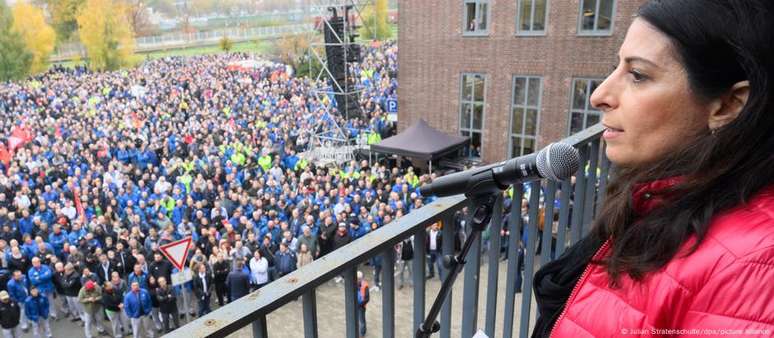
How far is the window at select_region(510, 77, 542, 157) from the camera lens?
17812 millimetres

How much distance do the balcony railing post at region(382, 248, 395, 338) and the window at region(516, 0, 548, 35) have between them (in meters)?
17.0

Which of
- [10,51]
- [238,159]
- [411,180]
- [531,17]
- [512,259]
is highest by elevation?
[531,17]

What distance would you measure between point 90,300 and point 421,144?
9721mm

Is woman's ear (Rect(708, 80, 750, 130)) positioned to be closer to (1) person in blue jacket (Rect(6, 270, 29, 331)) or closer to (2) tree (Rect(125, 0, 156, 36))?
(1) person in blue jacket (Rect(6, 270, 29, 331))

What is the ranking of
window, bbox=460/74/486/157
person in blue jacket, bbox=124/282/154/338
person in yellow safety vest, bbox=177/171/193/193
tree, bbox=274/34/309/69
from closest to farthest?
person in blue jacket, bbox=124/282/154/338
person in yellow safety vest, bbox=177/171/193/193
window, bbox=460/74/486/157
tree, bbox=274/34/309/69

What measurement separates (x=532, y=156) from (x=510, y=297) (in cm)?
84

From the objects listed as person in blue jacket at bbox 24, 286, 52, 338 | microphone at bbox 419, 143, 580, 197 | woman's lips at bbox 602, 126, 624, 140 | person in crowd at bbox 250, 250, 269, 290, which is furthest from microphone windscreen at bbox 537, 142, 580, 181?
person in blue jacket at bbox 24, 286, 52, 338

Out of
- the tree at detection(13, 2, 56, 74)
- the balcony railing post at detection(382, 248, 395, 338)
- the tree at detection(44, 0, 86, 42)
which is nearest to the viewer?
the balcony railing post at detection(382, 248, 395, 338)

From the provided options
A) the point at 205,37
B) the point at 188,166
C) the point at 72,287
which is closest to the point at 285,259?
the point at 72,287

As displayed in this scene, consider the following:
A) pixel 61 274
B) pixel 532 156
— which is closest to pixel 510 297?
pixel 532 156

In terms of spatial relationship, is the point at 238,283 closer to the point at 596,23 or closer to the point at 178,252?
the point at 178,252

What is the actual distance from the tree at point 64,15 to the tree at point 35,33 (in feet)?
8.83

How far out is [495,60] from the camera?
711 inches

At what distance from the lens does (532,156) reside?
1375 millimetres
